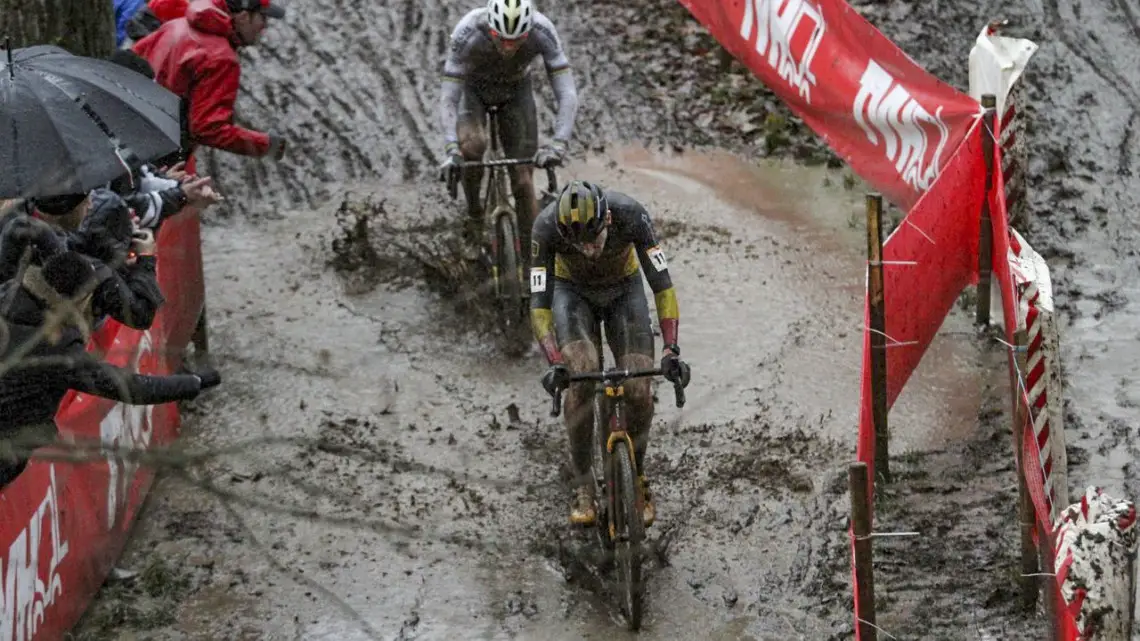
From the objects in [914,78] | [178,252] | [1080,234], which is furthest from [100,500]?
[1080,234]

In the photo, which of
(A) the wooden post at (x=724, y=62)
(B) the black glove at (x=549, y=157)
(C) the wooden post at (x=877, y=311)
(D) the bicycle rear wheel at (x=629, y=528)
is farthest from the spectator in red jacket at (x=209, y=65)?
(A) the wooden post at (x=724, y=62)

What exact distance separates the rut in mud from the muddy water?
25 mm

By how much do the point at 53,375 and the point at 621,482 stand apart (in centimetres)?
279

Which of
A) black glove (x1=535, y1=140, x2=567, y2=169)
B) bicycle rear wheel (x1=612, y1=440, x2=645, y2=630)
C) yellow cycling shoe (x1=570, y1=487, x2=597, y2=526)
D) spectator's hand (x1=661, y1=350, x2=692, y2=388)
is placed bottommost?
yellow cycling shoe (x1=570, y1=487, x2=597, y2=526)

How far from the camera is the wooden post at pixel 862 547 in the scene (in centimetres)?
595

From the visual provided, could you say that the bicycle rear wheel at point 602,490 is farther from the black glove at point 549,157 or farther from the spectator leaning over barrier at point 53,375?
the black glove at point 549,157

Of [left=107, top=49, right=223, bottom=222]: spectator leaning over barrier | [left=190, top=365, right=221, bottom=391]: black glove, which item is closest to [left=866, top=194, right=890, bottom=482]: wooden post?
[left=190, top=365, right=221, bottom=391]: black glove

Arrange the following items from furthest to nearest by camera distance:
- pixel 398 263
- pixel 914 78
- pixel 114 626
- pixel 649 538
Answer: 1. pixel 398 263
2. pixel 914 78
3. pixel 649 538
4. pixel 114 626

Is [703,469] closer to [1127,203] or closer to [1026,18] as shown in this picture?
[1127,203]

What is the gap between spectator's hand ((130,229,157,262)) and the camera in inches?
259

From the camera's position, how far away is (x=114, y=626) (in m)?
7.45

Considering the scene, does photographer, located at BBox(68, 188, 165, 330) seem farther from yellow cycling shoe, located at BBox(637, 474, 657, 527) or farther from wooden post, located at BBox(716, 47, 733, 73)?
wooden post, located at BBox(716, 47, 733, 73)

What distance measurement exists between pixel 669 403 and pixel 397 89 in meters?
6.25

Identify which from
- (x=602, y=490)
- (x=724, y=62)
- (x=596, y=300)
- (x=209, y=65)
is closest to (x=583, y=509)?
(x=602, y=490)
